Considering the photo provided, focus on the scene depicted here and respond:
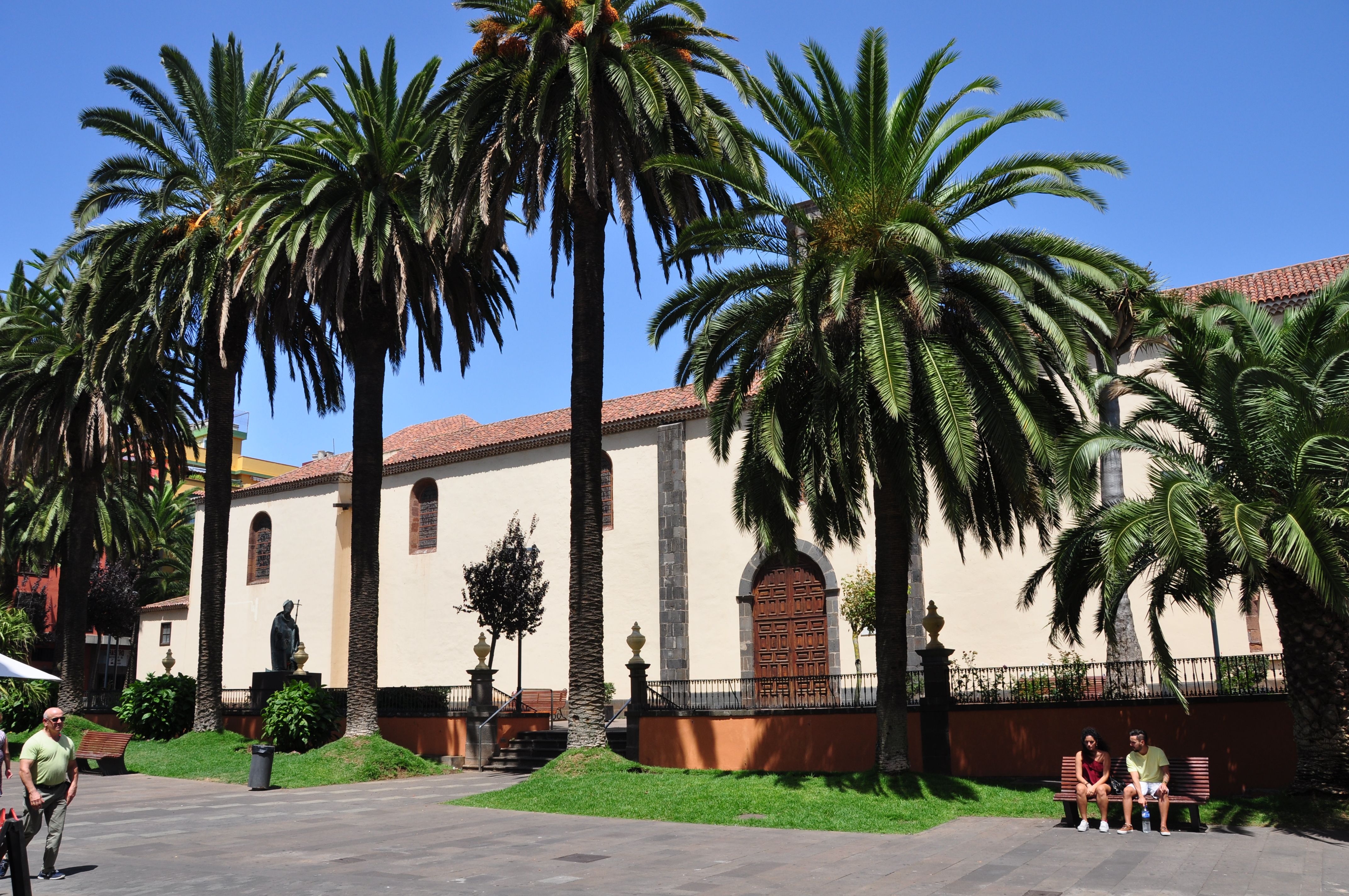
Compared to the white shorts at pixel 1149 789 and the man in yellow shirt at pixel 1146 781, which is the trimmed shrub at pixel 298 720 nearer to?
the man in yellow shirt at pixel 1146 781

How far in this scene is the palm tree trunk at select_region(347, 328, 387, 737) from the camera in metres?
21.2

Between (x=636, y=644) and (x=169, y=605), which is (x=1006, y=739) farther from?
(x=169, y=605)

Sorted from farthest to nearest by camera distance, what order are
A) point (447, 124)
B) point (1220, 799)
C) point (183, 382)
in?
point (183, 382) < point (447, 124) < point (1220, 799)

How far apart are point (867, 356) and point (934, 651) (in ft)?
19.5

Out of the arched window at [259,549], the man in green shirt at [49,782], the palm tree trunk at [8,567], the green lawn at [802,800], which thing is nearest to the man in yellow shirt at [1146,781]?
the green lawn at [802,800]

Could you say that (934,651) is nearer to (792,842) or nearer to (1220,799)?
(1220,799)

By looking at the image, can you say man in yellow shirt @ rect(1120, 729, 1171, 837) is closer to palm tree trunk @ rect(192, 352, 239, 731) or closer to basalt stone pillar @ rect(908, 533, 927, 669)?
basalt stone pillar @ rect(908, 533, 927, 669)

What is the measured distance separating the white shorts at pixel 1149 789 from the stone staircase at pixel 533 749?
1118 cm

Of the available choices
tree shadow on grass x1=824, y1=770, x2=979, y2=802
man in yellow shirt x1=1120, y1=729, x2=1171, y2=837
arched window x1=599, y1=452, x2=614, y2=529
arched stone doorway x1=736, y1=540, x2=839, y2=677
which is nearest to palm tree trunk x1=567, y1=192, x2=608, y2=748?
tree shadow on grass x1=824, y1=770, x2=979, y2=802

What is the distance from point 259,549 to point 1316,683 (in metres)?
34.6

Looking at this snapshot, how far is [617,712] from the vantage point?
24766 millimetres

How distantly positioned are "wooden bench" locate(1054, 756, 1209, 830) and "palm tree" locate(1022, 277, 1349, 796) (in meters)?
1.00

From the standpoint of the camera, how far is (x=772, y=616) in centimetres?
2722

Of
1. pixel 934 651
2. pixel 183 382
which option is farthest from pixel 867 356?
pixel 183 382
